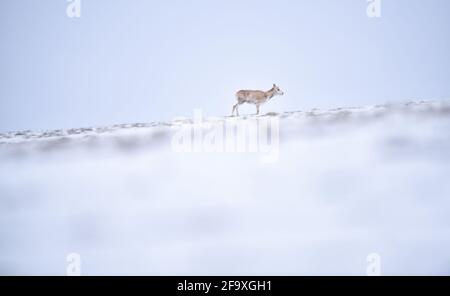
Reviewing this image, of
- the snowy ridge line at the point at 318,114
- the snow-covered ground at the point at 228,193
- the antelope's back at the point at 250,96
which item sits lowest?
the snow-covered ground at the point at 228,193

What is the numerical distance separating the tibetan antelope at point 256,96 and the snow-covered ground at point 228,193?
23.0 inches

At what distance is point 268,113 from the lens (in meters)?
3.89

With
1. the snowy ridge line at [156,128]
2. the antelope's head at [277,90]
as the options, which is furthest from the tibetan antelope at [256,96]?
the snowy ridge line at [156,128]

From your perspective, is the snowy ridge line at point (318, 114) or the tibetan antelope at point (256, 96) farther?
the tibetan antelope at point (256, 96)

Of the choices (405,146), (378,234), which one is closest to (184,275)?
(378,234)

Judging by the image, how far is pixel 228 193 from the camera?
3.29 metres

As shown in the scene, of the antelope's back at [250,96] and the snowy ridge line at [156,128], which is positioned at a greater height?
the antelope's back at [250,96]

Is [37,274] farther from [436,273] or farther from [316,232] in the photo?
[436,273]

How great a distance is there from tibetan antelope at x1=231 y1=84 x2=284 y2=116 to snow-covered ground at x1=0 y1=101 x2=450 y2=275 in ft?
1.92

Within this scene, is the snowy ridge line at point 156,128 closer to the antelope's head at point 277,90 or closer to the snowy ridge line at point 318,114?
the snowy ridge line at point 318,114

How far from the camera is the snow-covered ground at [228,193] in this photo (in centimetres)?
303

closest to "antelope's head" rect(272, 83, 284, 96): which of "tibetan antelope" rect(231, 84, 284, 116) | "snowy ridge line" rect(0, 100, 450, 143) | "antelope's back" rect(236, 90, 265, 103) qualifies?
"tibetan antelope" rect(231, 84, 284, 116)
